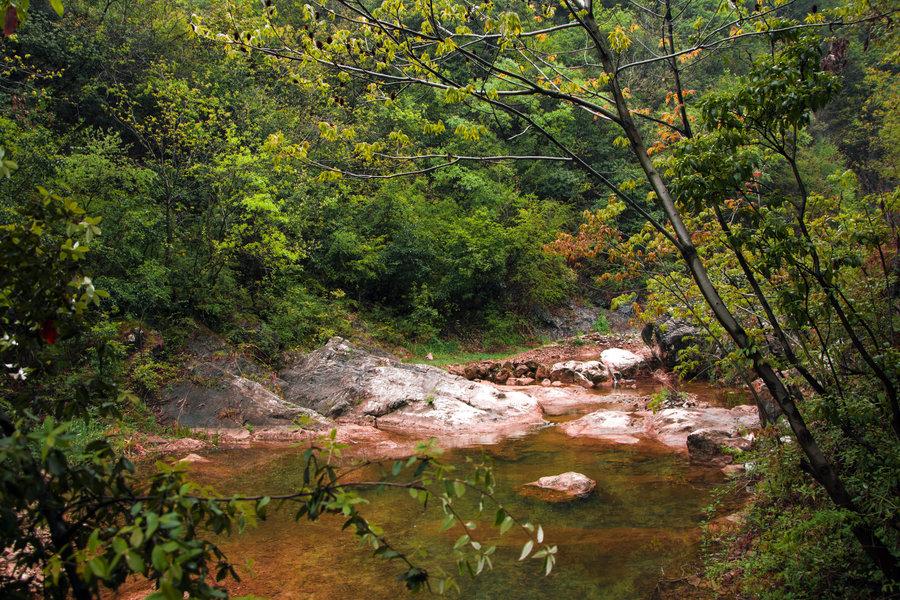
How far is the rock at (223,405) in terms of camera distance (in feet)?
39.3

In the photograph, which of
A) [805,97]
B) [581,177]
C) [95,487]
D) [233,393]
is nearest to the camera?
[95,487]

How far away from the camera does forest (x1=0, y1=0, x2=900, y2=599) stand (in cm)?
193

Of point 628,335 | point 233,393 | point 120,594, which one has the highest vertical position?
point 120,594

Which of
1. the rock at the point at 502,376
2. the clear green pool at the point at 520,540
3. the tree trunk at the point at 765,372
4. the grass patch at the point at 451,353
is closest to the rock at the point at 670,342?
the rock at the point at 502,376

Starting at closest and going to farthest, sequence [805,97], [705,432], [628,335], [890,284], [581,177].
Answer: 1. [805,97]
2. [890,284]
3. [705,432]
4. [628,335]
5. [581,177]

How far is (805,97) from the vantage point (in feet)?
11.9

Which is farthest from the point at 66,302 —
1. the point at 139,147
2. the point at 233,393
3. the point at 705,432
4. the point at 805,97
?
the point at 139,147

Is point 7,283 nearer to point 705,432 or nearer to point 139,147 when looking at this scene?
point 705,432

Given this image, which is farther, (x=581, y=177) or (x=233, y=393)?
(x=581, y=177)

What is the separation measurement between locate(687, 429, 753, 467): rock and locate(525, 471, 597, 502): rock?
226 centimetres

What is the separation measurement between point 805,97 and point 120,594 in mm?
6751

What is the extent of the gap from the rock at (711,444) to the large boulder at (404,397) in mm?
3814

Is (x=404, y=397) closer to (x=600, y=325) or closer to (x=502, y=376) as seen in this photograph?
(x=502, y=376)

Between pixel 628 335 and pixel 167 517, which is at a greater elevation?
pixel 167 517
